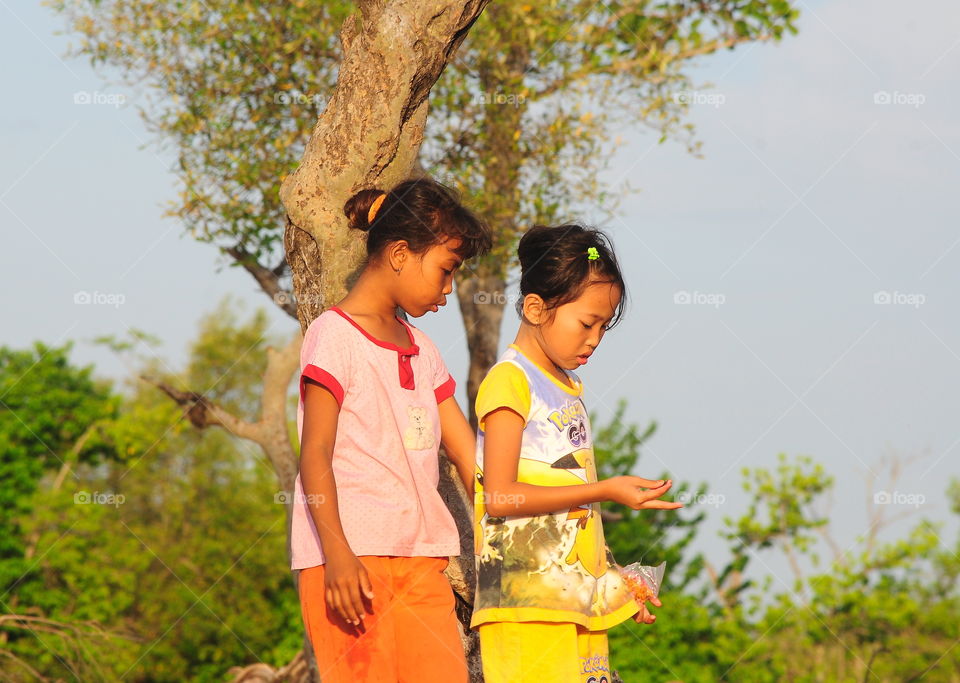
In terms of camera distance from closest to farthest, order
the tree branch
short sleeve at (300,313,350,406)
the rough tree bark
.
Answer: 1. short sleeve at (300,313,350,406)
2. the rough tree bark
3. the tree branch

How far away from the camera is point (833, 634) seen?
970 centimetres

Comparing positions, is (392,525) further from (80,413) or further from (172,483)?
(172,483)

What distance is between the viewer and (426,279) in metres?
3.18

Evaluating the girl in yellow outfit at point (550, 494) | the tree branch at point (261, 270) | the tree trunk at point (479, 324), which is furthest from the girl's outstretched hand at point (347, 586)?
the tree trunk at point (479, 324)

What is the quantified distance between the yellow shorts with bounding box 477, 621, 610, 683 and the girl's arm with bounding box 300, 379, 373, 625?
38cm

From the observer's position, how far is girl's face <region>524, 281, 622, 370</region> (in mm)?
3158

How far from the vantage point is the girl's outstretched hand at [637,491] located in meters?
2.81

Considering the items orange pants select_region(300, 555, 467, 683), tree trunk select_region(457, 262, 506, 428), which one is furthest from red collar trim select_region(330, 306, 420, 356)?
tree trunk select_region(457, 262, 506, 428)

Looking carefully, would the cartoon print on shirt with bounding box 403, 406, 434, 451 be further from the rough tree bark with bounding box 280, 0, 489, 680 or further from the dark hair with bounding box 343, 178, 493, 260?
the rough tree bark with bounding box 280, 0, 489, 680

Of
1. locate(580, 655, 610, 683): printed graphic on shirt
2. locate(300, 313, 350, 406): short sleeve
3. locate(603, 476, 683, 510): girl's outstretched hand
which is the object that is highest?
locate(300, 313, 350, 406): short sleeve

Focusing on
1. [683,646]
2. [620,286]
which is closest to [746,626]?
[683,646]

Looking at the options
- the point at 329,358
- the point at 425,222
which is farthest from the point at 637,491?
the point at 425,222

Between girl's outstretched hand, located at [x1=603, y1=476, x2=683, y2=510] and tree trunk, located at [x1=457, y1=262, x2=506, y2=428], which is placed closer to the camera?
girl's outstretched hand, located at [x1=603, y1=476, x2=683, y2=510]

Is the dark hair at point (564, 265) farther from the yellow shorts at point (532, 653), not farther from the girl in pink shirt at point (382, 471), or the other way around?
the yellow shorts at point (532, 653)
